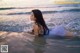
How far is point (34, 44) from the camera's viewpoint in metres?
2.29

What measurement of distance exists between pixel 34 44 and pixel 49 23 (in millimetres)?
270

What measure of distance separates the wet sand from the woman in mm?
61

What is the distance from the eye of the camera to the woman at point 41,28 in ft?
7.42

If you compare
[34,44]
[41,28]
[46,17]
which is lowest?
[34,44]

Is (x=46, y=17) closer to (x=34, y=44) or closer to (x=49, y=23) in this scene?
(x=49, y=23)

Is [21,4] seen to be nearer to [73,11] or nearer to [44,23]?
[44,23]

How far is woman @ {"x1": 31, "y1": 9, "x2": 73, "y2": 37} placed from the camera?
2.26 meters

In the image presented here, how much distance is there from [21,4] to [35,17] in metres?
0.23

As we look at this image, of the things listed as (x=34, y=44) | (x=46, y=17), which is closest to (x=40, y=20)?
(x=46, y=17)

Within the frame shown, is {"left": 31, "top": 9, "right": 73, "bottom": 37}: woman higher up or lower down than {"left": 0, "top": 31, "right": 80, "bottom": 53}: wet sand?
higher up

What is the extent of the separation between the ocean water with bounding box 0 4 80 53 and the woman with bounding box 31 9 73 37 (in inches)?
1.7

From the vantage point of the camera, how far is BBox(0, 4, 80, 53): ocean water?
7.26 feet

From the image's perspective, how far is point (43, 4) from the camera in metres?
2.34

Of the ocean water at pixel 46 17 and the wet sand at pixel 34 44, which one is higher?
the ocean water at pixel 46 17
